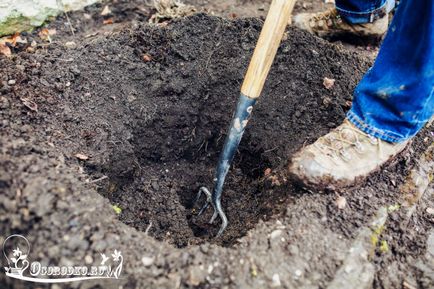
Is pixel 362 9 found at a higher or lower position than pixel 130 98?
higher

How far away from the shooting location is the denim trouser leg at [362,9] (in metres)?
2.77

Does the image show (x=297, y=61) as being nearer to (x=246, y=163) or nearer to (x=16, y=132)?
(x=246, y=163)

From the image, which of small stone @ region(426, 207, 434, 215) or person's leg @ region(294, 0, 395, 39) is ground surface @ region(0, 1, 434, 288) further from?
person's leg @ region(294, 0, 395, 39)

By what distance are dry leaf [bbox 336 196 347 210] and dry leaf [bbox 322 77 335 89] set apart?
2.53 ft

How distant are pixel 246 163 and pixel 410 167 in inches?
34.9

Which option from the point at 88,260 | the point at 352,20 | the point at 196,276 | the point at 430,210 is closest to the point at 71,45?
the point at 88,260

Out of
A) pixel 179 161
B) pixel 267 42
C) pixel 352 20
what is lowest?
pixel 179 161

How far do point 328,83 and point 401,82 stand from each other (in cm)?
55

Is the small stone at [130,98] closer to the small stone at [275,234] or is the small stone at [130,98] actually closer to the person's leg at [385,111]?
the person's leg at [385,111]

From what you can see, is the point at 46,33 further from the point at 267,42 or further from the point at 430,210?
the point at 430,210

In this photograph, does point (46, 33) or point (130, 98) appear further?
point (46, 33)

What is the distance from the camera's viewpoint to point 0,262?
1.67m

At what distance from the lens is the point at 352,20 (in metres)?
2.87

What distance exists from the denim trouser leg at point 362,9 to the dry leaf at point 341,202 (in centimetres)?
147
